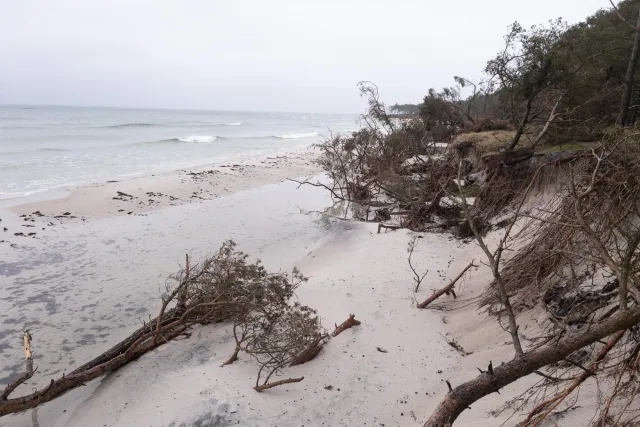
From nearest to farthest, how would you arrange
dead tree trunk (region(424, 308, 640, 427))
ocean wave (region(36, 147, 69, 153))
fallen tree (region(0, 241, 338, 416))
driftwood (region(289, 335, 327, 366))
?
dead tree trunk (region(424, 308, 640, 427)) < fallen tree (region(0, 241, 338, 416)) < driftwood (region(289, 335, 327, 366)) < ocean wave (region(36, 147, 69, 153))

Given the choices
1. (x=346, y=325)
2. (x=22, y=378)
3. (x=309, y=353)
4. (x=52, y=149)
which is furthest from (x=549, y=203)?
(x=52, y=149)

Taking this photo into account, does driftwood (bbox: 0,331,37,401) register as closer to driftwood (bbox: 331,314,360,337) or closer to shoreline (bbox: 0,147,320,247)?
driftwood (bbox: 331,314,360,337)

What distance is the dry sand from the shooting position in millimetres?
4336

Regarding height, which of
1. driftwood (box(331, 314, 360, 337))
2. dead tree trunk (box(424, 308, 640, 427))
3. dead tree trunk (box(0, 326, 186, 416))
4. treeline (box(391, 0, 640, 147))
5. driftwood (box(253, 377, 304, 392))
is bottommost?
dead tree trunk (box(0, 326, 186, 416))

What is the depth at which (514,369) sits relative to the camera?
2557mm

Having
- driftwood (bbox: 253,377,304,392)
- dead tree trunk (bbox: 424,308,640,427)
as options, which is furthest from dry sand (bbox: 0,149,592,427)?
dead tree trunk (bbox: 424,308,640,427)

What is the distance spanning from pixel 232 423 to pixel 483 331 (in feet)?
11.3

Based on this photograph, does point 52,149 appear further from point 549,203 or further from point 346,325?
point 549,203

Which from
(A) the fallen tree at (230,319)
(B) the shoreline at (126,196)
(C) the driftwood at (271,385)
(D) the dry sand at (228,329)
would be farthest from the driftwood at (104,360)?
(B) the shoreline at (126,196)

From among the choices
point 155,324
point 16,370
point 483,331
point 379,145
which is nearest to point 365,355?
point 483,331

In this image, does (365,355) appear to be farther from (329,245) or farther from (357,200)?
(357,200)

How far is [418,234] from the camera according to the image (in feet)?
32.7

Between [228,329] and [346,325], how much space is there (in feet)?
5.90

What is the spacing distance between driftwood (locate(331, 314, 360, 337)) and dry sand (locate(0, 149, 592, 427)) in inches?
3.3
